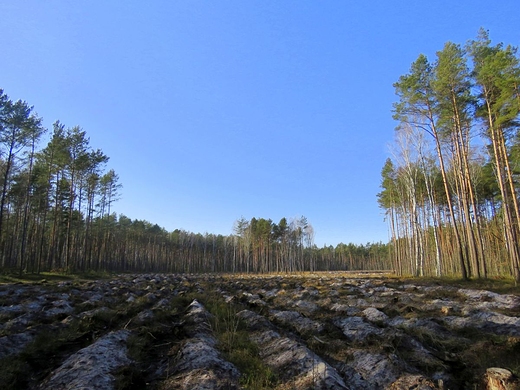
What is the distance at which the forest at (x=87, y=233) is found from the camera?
27.2 metres

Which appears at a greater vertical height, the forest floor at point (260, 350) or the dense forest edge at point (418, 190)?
the dense forest edge at point (418, 190)

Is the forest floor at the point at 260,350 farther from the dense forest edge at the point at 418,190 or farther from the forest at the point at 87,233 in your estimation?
the forest at the point at 87,233

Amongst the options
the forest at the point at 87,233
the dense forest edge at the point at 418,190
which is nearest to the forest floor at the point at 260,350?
the dense forest edge at the point at 418,190

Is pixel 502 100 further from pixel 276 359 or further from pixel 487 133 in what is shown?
pixel 276 359

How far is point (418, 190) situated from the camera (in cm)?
3148

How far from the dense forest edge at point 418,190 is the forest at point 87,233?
161mm

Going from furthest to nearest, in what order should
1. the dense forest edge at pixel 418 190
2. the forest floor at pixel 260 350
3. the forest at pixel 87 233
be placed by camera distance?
the forest at pixel 87 233 → the dense forest edge at pixel 418 190 → the forest floor at pixel 260 350

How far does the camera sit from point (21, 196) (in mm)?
31016

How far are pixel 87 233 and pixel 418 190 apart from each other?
36.0m

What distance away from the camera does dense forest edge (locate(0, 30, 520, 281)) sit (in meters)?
17.9

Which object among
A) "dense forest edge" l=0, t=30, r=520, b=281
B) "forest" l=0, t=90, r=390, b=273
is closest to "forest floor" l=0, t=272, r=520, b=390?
"dense forest edge" l=0, t=30, r=520, b=281

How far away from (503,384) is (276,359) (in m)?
2.67

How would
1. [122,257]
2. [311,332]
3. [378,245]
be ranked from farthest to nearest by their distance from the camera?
[378,245] < [122,257] < [311,332]

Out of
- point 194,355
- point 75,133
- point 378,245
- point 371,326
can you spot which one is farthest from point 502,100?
point 378,245
